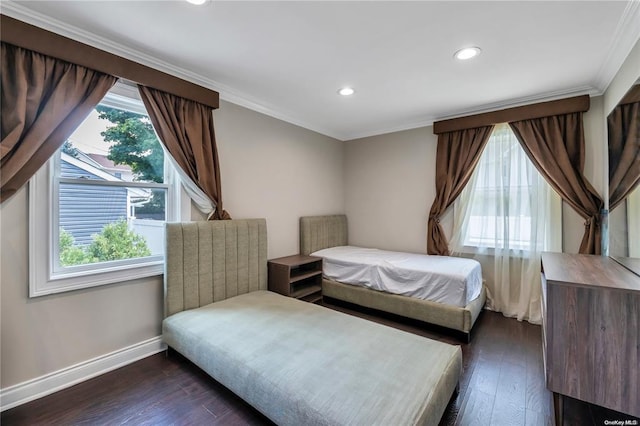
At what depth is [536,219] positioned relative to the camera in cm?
296

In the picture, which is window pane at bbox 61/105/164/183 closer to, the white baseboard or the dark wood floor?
the white baseboard

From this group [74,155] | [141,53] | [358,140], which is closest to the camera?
[74,155]

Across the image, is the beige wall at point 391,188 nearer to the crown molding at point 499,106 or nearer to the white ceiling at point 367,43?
the crown molding at point 499,106

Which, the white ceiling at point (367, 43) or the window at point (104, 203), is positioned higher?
the white ceiling at point (367, 43)

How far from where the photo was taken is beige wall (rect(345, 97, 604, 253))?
12.4 feet

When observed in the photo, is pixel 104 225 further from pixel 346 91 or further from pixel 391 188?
pixel 391 188

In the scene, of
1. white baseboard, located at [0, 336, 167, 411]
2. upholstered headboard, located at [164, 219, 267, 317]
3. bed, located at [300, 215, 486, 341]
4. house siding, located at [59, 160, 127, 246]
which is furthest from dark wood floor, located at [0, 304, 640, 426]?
house siding, located at [59, 160, 127, 246]

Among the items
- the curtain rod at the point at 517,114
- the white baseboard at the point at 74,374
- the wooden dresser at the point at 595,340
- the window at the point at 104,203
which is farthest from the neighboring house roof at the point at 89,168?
the curtain rod at the point at 517,114

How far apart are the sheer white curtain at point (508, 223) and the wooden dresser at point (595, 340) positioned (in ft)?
5.07

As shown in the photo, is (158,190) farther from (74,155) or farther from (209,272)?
(209,272)

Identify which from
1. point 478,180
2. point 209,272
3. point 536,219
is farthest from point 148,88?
point 536,219

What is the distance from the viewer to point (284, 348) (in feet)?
5.60

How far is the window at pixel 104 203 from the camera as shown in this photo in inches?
70.9

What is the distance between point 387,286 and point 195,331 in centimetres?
195
